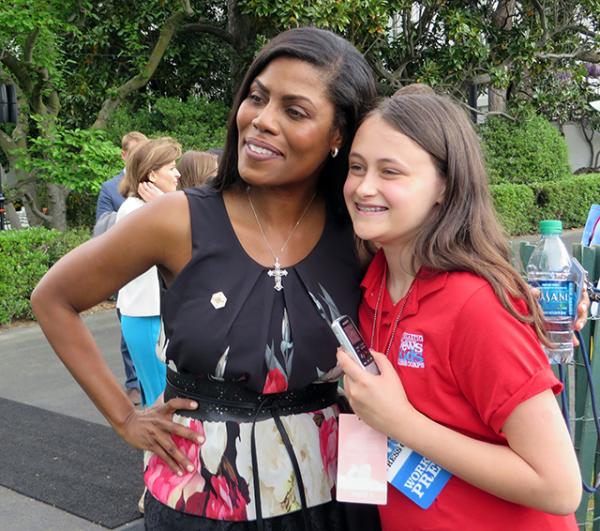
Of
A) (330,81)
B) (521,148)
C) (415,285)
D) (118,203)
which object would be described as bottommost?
(521,148)

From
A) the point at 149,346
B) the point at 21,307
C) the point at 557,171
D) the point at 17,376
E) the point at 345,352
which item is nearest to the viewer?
the point at 345,352

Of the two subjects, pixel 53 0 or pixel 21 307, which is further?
pixel 53 0

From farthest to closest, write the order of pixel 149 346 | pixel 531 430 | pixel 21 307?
pixel 21 307, pixel 149 346, pixel 531 430

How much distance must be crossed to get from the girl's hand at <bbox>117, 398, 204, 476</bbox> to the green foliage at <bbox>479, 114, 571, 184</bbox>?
1649cm

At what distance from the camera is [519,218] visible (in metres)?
16.8

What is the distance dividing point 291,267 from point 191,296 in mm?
267

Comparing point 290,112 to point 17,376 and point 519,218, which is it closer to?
point 17,376

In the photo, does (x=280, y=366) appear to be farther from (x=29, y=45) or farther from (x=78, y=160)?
(x=29, y=45)

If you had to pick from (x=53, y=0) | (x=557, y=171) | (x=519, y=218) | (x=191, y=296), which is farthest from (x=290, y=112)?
(x=557, y=171)

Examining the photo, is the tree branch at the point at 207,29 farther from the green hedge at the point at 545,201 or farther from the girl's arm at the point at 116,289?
the girl's arm at the point at 116,289

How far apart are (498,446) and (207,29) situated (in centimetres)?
1442

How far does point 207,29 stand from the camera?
14.9 metres

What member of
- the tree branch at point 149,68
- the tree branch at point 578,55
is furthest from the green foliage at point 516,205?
the tree branch at point 149,68

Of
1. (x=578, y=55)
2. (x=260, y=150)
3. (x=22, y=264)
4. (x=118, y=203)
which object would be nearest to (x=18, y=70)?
(x=22, y=264)
